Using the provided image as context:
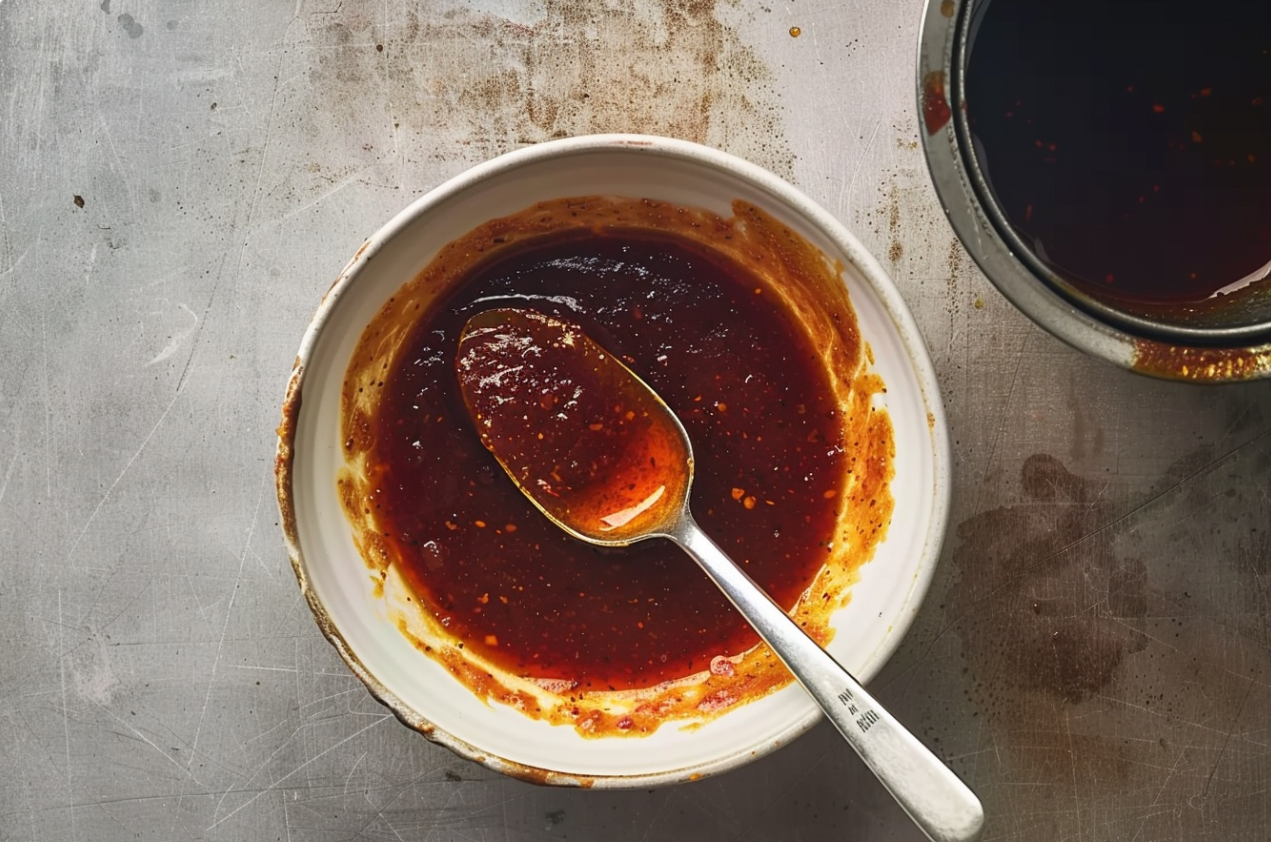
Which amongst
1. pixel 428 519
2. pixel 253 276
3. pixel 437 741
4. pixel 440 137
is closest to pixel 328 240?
pixel 253 276

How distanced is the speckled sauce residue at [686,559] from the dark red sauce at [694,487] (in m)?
0.02

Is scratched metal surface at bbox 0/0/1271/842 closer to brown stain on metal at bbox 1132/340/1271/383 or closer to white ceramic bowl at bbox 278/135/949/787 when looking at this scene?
white ceramic bowl at bbox 278/135/949/787

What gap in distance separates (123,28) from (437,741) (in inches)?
54.6

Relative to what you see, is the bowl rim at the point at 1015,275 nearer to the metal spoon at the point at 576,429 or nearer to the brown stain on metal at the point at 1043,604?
the brown stain on metal at the point at 1043,604

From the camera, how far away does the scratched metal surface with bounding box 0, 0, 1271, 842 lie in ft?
5.36

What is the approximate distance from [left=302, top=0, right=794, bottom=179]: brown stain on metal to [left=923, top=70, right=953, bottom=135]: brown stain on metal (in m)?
0.41

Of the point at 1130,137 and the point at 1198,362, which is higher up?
the point at 1130,137

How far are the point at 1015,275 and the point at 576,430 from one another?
0.71m

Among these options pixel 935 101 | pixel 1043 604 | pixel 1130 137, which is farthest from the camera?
pixel 1043 604

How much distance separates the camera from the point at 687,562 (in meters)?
1.58

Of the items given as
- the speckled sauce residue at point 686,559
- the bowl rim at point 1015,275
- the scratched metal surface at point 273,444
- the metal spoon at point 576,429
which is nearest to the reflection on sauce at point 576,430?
the metal spoon at point 576,429

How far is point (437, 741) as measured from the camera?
4.66ft

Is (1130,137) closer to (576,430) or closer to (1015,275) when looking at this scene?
(1015,275)

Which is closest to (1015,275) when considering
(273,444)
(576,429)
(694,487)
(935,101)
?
(935,101)
